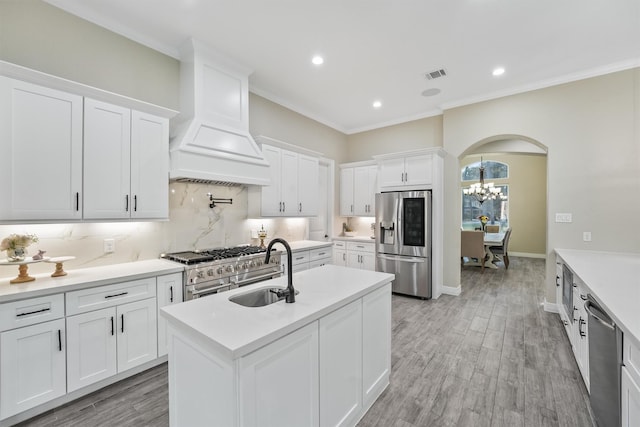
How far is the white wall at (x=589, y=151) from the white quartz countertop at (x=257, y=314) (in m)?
3.38

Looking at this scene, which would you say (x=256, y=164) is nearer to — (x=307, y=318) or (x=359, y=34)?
(x=359, y=34)

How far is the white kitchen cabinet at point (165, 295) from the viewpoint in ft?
8.30

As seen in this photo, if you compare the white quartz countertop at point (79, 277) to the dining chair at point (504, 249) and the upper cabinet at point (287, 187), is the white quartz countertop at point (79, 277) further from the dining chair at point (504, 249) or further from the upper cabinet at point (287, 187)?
the dining chair at point (504, 249)

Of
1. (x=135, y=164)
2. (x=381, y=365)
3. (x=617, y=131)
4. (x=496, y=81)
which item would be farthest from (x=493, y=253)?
(x=135, y=164)

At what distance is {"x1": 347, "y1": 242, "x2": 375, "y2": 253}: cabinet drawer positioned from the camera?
5133 millimetres

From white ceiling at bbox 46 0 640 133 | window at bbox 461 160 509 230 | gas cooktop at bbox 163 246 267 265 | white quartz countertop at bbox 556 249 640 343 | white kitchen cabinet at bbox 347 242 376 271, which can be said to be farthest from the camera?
window at bbox 461 160 509 230

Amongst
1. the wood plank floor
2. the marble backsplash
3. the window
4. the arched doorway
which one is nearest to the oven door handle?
the marble backsplash

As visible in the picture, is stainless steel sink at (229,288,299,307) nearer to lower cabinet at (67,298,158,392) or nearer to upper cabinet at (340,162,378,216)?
lower cabinet at (67,298,158,392)

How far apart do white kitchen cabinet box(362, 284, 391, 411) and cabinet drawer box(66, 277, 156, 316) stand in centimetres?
193

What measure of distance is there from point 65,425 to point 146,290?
977 millimetres

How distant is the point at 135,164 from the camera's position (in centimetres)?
261

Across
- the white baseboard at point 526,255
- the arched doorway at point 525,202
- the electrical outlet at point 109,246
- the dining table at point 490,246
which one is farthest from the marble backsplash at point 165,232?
the white baseboard at point 526,255

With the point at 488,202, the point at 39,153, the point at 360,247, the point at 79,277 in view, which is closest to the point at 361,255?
the point at 360,247

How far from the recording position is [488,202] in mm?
9555
